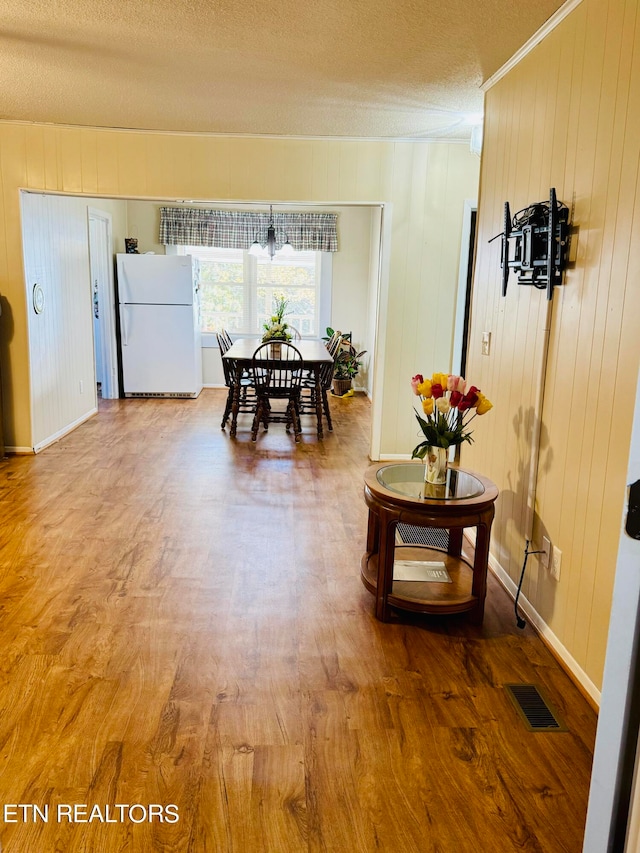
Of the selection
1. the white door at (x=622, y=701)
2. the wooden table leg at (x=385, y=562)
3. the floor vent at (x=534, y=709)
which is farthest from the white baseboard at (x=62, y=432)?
the white door at (x=622, y=701)

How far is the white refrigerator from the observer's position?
7543 mm

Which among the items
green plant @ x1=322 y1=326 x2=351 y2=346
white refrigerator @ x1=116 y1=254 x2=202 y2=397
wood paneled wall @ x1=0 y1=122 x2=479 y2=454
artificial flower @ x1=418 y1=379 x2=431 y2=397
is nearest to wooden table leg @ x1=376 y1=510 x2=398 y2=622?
artificial flower @ x1=418 y1=379 x2=431 y2=397

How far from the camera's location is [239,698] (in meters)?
2.14

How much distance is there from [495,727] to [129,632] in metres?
1.40

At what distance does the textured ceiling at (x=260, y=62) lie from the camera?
2.64m

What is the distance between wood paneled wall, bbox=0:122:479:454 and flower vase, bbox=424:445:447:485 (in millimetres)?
2517

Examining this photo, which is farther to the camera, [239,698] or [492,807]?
[239,698]

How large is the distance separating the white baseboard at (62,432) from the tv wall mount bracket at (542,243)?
13.3ft

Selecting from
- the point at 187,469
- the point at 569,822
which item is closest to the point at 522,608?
the point at 569,822

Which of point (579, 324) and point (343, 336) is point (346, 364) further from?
point (579, 324)

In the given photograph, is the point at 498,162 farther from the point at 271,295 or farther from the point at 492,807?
the point at 271,295

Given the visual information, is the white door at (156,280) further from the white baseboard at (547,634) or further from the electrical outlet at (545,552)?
the electrical outlet at (545,552)

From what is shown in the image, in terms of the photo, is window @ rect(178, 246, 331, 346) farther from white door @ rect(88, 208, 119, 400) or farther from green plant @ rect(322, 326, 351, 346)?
white door @ rect(88, 208, 119, 400)

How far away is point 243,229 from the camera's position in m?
8.39
